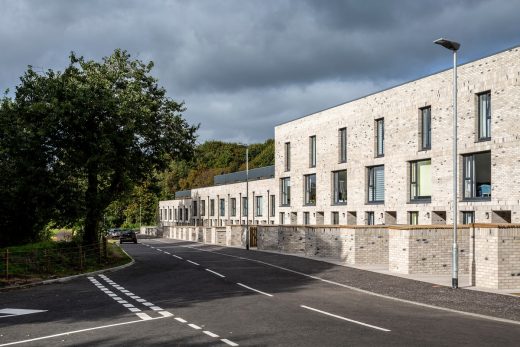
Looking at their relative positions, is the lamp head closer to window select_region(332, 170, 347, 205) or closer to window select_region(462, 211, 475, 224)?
window select_region(462, 211, 475, 224)

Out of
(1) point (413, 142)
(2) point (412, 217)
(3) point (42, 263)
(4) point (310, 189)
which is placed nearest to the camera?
(3) point (42, 263)

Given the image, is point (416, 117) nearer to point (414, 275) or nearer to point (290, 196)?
point (414, 275)

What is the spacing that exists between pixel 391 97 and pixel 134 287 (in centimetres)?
2360

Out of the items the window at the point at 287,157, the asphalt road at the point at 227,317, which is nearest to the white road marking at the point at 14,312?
the asphalt road at the point at 227,317

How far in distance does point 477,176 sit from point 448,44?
13746 mm

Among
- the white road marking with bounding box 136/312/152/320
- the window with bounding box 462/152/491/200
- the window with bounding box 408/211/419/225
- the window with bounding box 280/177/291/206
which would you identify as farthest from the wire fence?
the window with bounding box 280/177/291/206

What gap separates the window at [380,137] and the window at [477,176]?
8.00 m

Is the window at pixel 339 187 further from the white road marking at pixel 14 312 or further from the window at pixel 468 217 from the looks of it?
the white road marking at pixel 14 312

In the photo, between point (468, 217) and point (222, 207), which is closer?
point (468, 217)

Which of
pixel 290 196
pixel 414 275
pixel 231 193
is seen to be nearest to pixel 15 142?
pixel 414 275

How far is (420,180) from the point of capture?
35.8m

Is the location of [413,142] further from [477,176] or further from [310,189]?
[310,189]

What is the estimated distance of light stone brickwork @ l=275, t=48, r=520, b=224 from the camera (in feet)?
96.6

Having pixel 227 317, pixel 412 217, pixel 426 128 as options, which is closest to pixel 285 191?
pixel 412 217
